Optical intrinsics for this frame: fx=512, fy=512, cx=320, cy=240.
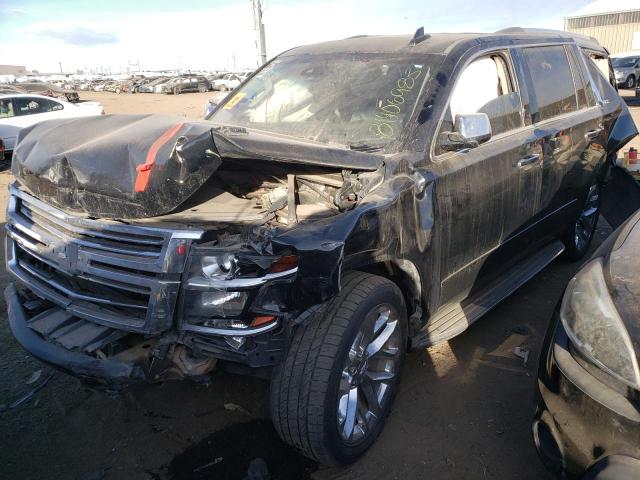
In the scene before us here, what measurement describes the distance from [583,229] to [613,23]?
46284mm

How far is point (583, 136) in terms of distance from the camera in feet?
14.0

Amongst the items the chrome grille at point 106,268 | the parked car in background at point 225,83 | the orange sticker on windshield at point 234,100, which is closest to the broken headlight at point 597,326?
the chrome grille at point 106,268

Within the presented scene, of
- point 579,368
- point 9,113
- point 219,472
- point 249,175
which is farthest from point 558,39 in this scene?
point 9,113

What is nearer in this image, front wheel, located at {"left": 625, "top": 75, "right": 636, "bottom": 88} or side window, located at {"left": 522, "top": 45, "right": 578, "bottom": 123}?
side window, located at {"left": 522, "top": 45, "right": 578, "bottom": 123}

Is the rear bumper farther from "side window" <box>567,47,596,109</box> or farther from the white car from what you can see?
the white car

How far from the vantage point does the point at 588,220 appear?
16.9 ft

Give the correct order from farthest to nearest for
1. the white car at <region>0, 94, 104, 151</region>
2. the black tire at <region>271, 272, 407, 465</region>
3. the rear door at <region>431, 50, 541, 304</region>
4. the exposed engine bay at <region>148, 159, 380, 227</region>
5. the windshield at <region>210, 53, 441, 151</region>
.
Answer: the white car at <region>0, 94, 104, 151</region> → the windshield at <region>210, 53, 441, 151</region> → the rear door at <region>431, 50, 541, 304</region> → the exposed engine bay at <region>148, 159, 380, 227</region> → the black tire at <region>271, 272, 407, 465</region>

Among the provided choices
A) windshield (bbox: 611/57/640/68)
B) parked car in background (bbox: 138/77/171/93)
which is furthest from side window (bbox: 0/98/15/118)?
parked car in background (bbox: 138/77/171/93)

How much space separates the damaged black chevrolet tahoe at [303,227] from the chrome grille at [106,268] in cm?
1

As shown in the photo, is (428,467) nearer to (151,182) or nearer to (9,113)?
(151,182)

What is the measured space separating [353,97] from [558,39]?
88.8 inches

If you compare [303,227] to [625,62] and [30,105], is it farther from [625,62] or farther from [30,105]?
[625,62]

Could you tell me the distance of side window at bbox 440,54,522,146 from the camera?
314 cm

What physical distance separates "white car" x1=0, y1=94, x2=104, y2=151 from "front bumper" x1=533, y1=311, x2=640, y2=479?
39.1 ft
